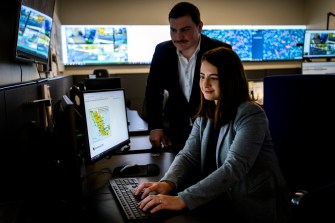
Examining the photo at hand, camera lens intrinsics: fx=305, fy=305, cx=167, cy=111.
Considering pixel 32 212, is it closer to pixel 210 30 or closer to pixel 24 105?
pixel 24 105

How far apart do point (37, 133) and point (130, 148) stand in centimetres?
80

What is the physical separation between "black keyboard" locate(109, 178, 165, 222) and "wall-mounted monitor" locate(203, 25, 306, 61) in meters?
4.72

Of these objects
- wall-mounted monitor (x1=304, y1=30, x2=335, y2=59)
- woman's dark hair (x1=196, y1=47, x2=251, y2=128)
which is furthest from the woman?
wall-mounted monitor (x1=304, y1=30, x2=335, y2=59)

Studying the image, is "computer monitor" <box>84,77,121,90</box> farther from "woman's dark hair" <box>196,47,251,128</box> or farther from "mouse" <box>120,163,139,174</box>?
"woman's dark hair" <box>196,47,251,128</box>

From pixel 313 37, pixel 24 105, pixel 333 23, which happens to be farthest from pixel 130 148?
pixel 333 23

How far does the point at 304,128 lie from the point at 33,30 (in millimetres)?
1654

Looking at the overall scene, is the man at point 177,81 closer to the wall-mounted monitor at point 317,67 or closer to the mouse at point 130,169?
the mouse at point 130,169

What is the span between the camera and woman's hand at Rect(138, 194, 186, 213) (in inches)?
38.2

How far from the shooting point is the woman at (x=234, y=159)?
1.13 meters

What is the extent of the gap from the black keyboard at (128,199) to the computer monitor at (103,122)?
171 millimetres

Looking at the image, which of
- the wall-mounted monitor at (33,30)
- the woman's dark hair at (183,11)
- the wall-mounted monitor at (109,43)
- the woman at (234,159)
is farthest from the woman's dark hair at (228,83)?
the wall-mounted monitor at (109,43)

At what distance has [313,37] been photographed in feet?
15.2

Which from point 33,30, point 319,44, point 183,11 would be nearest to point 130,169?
point 183,11

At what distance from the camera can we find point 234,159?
1.14 m
